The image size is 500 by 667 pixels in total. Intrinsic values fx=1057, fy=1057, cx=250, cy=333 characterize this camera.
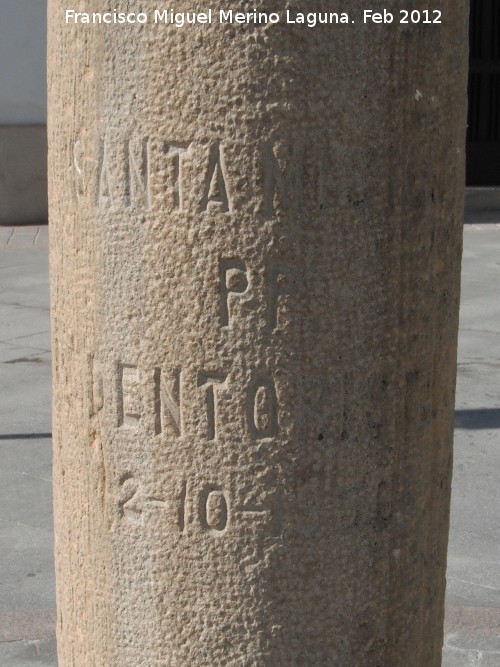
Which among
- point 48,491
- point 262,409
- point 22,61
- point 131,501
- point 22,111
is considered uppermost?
point 22,61

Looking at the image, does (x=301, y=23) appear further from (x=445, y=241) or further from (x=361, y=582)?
(x=361, y=582)

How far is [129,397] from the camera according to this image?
1884mm

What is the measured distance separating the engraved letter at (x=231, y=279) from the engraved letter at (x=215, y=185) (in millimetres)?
91

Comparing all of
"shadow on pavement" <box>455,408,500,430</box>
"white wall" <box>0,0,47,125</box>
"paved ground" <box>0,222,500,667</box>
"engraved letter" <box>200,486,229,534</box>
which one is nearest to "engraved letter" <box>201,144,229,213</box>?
"engraved letter" <box>200,486,229,534</box>

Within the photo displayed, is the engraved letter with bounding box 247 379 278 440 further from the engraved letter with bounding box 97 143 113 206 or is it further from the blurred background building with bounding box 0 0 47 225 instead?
the blurred background building with bounding box 0 0 47 225

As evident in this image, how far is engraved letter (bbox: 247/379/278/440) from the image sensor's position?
5.92 ft

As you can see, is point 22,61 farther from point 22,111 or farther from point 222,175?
point 222,175

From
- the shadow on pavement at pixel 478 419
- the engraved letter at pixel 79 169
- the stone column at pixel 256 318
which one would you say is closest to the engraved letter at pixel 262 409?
the stone column at pixel 256 318

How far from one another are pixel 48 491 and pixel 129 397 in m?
3.09

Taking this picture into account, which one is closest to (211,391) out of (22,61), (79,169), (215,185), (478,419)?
(215,185)

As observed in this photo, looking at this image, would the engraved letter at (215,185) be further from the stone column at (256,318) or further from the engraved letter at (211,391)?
the engraved letter at (211,391)

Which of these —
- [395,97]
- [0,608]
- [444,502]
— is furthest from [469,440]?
[395,97]

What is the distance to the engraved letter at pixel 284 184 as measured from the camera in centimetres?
175

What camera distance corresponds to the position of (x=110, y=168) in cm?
182
